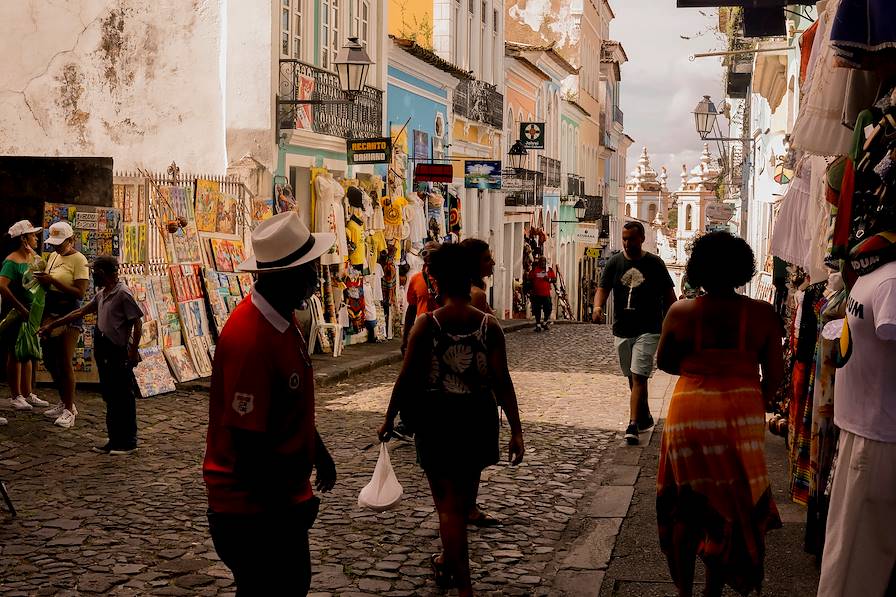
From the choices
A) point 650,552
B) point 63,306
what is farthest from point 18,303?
point 650,552

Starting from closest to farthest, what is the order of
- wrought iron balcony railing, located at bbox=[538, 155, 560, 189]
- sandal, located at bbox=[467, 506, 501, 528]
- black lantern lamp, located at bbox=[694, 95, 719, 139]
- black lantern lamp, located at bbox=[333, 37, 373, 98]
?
sandal, located at bbox=[467, 506, 501, 528]
black lantern lamp, located at bbox=[333, 37, 373, 98]
black lantern lamp, located at bbox=[694, 95, 719, 139]
wrought iron balcony railing, located at bbox=[538, 155, 560, 189]

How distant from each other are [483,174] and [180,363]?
14.8 metres

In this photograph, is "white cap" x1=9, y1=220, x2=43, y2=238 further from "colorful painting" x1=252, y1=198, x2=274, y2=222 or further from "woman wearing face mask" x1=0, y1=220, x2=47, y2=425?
"colorful painting" x1=252, y1=198, x2=274, y2=222

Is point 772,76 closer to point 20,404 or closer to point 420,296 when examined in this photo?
point 420,296

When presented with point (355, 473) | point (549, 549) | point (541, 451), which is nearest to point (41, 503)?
point (355, 473)

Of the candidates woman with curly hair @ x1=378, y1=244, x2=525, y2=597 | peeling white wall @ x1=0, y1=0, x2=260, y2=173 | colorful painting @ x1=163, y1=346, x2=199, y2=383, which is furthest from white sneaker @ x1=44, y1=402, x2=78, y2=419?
peeling white wall @ x1=0, y1=0, x2=260, y2=173

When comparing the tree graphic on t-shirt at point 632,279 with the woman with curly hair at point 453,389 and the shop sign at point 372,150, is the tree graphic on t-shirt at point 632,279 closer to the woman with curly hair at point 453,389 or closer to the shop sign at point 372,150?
the woman with curly hair at point 453,389

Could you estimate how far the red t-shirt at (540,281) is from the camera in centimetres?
2647

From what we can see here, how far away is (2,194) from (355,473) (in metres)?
6.76

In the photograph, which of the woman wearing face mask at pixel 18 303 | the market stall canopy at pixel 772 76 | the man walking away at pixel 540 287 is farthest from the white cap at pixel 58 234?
the man walking away at pixel 540 287

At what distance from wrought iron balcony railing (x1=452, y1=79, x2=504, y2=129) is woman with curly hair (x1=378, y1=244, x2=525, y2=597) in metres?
23.3

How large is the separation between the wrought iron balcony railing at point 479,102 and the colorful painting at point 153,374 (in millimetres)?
16329

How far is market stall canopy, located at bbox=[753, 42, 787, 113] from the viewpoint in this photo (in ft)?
71.5

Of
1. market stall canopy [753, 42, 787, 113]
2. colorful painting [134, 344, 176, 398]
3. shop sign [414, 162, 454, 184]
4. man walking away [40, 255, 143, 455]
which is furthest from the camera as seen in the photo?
shop sign [414, 162, 454, 184]
